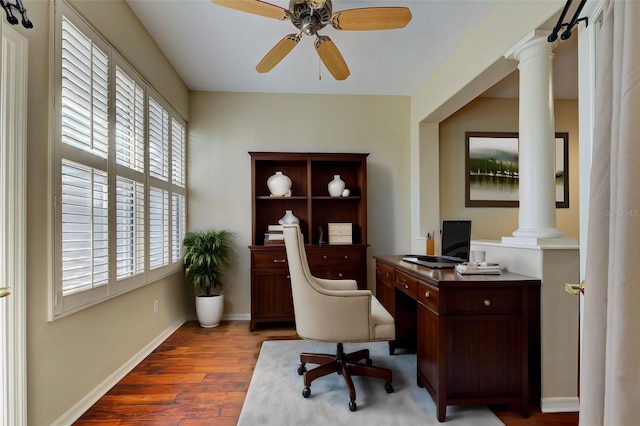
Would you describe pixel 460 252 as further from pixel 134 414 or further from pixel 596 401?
pixel 134 414

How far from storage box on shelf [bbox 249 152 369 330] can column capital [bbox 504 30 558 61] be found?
177 centimetres


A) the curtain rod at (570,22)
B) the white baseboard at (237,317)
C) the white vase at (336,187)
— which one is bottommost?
the white baseboard at (237,317)

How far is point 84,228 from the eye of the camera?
6.48 ft

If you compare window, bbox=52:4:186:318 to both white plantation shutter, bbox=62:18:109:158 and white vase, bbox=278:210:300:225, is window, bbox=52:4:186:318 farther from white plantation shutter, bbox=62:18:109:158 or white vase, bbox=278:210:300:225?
white vase, bbox=278:210:300:225

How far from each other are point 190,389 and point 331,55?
2.54 metres

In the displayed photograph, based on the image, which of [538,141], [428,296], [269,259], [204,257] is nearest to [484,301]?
[428,296]

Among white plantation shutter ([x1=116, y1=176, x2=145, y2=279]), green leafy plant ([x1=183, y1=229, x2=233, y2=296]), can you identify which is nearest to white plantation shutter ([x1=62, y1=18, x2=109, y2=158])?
white plantation shutter ([x1=116, y1=176, x2=145, y2=279])

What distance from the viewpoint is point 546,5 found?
1904mm

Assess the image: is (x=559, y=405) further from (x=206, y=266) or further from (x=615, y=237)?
(x=206, y=266)

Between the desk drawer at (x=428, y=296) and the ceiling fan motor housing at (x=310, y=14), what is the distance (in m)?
1.75

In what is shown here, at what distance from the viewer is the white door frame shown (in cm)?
149

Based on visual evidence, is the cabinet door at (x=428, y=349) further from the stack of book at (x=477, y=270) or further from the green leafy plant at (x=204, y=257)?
the green leafy plant at (x=204, y=257)

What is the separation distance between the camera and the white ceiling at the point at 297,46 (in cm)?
246

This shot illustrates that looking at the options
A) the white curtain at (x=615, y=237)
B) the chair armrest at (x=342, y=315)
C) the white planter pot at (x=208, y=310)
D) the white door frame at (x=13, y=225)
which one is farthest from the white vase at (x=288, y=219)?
the white curtain at (x=615, y=237)
